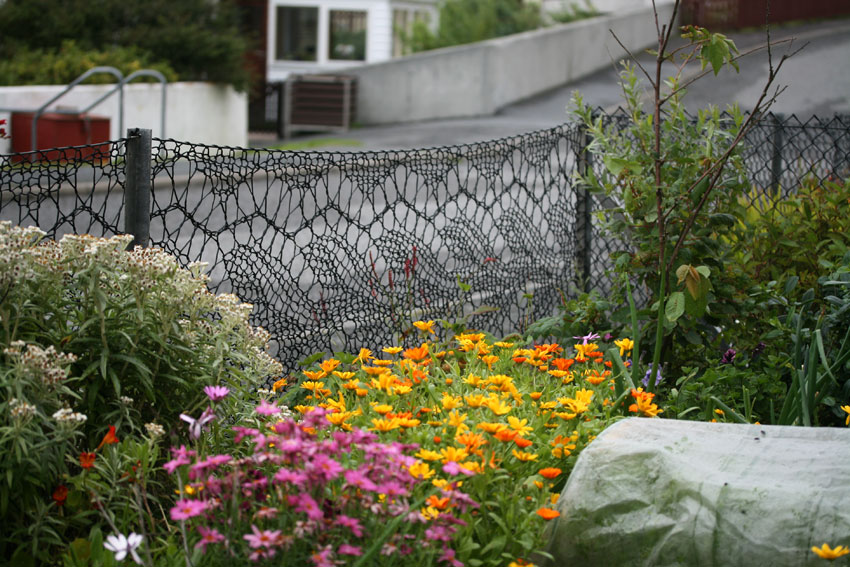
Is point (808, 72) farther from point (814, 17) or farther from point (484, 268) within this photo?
point (484, 268)

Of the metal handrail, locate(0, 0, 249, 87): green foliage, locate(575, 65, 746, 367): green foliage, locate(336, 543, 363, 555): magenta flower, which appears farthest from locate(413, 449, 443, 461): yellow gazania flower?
locate(0, 0, 249, 87): green foliage

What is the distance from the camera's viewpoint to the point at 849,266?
13.0 feet

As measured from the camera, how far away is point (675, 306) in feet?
12.7

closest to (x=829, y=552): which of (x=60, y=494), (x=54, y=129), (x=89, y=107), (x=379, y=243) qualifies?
(x=60, y=494)

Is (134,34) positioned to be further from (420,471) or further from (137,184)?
(420,471)

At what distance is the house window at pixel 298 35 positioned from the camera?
26.7 m

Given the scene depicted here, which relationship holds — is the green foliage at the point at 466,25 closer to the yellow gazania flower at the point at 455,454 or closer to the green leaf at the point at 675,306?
the green leaf at the point at 675,306

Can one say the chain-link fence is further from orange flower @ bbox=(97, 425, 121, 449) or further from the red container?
the red container

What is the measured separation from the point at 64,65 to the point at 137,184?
13388 millimetres

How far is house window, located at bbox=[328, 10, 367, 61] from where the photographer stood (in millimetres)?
26672

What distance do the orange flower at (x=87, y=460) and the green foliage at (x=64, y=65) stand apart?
1434 cm

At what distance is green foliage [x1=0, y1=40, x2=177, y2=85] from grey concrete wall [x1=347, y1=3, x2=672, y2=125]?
5935 mm

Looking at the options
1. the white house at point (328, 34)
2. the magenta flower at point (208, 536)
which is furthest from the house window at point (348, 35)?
the magenta flower at point (208, 536)

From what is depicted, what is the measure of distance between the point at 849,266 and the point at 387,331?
198cm
